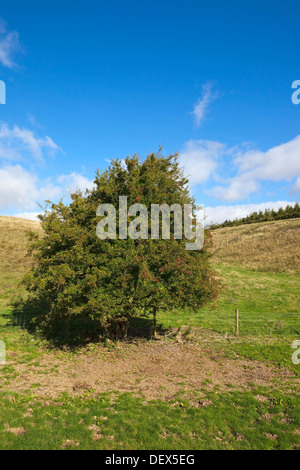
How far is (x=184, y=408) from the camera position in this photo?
32.3 ft

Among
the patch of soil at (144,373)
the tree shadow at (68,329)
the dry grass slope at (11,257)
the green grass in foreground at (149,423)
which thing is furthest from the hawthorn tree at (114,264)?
the dry grass slope at (11,257)

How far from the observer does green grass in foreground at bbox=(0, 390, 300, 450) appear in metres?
7.79

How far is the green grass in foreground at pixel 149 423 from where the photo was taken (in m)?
7.79

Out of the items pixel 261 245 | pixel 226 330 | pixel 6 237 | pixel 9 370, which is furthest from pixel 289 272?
pixel 6 237

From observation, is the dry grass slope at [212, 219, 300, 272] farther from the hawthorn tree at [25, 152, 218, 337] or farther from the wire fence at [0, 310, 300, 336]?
the hawthorn tree at [25, 152, 218, 337]

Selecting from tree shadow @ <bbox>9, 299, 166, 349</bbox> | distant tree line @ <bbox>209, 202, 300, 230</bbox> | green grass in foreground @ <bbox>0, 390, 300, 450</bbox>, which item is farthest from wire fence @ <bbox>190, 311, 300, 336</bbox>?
distant tree line @ <bbox>209, 202, 300, 230</bbox>

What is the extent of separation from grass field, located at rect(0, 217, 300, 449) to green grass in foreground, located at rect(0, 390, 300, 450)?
33 millimetres

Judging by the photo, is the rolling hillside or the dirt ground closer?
the dirt ground

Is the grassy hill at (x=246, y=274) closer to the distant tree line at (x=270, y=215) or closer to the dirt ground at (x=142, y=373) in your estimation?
the dirt ground at (x=142, y=373)

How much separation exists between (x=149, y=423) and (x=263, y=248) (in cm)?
4837

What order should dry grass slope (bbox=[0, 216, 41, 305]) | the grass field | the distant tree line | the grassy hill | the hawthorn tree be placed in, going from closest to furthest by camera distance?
the grass field, the hawthorn tree, the grassy hill, dry grass slope (bbox=[0, 216, 41, 305]), the distant tree line

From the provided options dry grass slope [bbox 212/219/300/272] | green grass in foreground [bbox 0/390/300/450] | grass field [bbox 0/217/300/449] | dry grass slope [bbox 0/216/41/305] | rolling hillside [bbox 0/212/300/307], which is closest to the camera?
green grass in foreground [bbox 0/390/300/450]

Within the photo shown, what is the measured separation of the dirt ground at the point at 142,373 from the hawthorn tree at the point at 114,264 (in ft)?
7.30

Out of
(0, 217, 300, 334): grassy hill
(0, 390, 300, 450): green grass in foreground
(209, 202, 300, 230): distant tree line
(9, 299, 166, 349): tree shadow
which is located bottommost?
(0, 390, 300, 450): green grass in foreground
